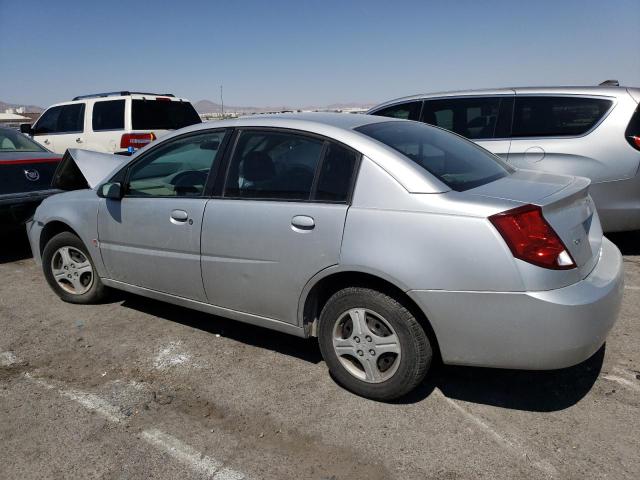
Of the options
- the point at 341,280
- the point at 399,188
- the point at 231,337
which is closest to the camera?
the point at 399,188

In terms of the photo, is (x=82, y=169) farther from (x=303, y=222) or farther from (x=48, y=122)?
(x=48, y=122)

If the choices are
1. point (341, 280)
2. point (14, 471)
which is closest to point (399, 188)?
point (341, 280)

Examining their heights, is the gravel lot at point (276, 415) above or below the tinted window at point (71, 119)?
below

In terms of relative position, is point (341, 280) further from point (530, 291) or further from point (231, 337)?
point (231, 337)

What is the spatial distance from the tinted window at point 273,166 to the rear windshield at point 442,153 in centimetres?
37

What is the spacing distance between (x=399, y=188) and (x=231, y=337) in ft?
6.07

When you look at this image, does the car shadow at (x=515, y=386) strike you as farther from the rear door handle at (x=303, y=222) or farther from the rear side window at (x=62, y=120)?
the rear side window at (x=62, y=120)

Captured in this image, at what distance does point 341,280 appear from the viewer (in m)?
2.96

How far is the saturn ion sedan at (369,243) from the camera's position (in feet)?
8.16

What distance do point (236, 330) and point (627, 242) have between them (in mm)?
4537

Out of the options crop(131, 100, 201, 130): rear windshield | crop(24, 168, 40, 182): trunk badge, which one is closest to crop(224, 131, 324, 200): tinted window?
crop(24, 168, 40, 182): trunk badge

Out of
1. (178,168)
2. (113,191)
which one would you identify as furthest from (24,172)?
(178,168)

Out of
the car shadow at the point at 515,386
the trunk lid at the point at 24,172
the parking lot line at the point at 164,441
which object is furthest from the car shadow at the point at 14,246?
the car shadow at the point at 515,386

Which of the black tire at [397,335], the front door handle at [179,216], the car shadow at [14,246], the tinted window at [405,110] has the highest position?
the tinted window at [405,110]
